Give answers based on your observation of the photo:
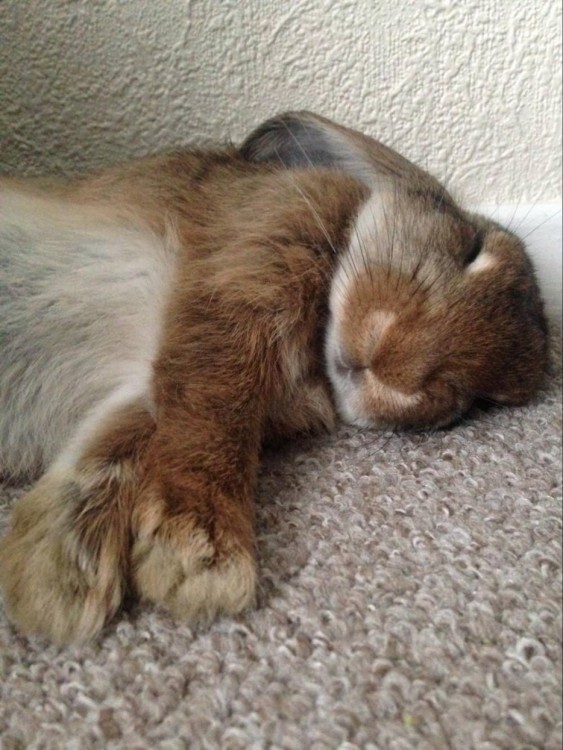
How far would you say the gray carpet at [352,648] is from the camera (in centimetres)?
54

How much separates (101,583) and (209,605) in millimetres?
107

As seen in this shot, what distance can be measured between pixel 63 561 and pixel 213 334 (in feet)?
1.02

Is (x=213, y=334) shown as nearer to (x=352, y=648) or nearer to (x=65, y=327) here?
(x=65, y=327)

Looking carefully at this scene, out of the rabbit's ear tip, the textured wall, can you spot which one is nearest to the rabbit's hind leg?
the rabbit's ear tip

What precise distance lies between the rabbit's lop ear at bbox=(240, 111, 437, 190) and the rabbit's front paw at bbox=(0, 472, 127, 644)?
0.62m

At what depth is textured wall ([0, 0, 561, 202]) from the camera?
1186 mm

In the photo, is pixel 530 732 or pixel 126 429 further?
pixel 126 429

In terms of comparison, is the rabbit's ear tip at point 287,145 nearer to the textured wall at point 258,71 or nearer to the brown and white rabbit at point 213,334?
the brown and white rabbit at point 213,334

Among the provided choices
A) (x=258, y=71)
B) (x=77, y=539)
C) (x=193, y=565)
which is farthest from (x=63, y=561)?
(x=258, y=71)

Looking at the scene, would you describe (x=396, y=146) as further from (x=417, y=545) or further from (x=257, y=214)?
(x=417, y=545)

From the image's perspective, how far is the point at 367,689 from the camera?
1.86 ft

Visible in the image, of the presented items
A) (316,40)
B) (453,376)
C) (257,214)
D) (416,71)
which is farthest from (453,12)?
(453,376)

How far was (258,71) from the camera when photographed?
4.15 ft

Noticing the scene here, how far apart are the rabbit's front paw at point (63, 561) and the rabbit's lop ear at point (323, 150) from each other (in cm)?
62
